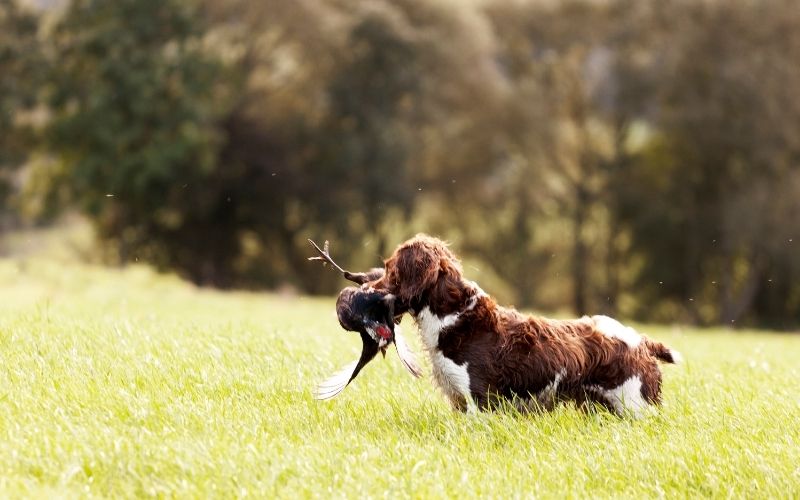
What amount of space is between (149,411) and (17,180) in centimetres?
3193

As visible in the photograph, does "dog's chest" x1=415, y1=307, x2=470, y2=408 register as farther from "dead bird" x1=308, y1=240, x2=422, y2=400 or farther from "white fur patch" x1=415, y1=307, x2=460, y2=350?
"dead bird" x1=308, y1=240, x2=422, y2=400

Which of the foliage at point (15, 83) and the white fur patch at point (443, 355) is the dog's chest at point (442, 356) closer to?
the white fur patch at point (443, 355)

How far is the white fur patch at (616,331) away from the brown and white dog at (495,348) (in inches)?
0.7

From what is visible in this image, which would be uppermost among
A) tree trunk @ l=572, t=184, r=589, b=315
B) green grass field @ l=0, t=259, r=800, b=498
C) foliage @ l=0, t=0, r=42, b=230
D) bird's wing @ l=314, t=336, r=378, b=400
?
foliage @ l=0, t=0, r=42, b=230

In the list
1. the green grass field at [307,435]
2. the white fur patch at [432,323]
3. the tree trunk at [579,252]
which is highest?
the white fur patch at [432,323]

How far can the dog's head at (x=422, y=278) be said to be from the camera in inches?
249

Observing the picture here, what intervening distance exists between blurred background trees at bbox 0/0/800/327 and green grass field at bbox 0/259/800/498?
82.7ft

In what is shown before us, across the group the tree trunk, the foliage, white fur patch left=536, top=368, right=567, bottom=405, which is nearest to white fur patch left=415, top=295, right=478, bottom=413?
white fur patch left=536, top=368, right=567, bottom=405

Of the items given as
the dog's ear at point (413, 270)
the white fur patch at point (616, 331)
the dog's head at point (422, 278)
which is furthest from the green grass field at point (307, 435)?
the dog's ear at point (413, 270)

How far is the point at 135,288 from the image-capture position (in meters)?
24.5

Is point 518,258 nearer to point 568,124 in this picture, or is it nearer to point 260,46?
point 568,124

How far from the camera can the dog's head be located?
6.32 metres

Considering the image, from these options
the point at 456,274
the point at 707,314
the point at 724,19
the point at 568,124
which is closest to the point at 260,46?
the point at 568,124

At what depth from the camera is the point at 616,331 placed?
275 inches
